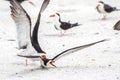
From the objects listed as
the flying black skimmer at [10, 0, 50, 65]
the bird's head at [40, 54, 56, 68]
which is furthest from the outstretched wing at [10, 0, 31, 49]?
the bird's head at [40, 54, 56, 68]

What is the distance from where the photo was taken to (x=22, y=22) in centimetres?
941

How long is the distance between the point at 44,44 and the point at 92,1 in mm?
7904

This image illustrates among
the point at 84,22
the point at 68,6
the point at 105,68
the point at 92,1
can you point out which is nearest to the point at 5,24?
the point at 84,22

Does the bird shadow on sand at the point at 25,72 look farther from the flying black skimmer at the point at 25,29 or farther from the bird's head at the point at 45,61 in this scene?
the flying black skimmer at the point at 25,29

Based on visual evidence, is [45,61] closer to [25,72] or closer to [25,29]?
[25,72]

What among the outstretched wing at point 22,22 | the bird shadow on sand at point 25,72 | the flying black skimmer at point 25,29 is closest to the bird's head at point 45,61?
the flying black skimmer at point 25,29

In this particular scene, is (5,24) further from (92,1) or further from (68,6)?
(92,1)

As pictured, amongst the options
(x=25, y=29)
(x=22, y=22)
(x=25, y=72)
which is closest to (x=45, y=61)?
(x=25, y=72)

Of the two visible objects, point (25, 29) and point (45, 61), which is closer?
point (45, 61)

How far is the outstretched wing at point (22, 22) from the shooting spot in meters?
9.27

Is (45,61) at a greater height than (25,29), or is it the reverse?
(25,29)

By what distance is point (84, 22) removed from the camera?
51.9 feet

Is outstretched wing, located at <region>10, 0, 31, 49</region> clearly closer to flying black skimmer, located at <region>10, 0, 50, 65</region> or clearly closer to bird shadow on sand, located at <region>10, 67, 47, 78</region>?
flying black skimmer, located at <region>10, 0, 50, 65</region>

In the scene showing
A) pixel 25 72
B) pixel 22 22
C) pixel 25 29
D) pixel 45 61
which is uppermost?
pixel 22 22
